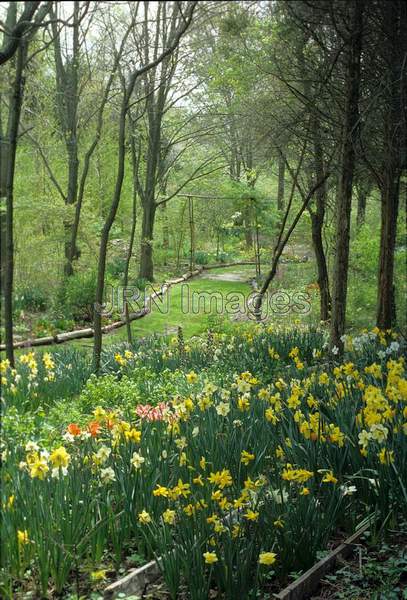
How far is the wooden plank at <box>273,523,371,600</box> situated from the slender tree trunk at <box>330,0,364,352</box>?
2.99 metres

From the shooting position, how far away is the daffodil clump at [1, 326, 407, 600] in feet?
6.89

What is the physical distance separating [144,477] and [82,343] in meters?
6.82

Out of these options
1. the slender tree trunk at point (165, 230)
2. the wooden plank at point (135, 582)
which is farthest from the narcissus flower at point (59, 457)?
the slender tree trunk at point (165, 230)

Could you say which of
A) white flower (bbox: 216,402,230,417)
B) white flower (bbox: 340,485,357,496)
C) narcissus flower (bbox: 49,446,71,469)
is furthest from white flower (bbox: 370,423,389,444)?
narcissus flower (bbox: 49,446,71,469)

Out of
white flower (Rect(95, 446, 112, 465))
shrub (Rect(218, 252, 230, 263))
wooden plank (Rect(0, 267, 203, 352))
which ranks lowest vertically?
wooden plank (Rect(0, 267, 203, 352))

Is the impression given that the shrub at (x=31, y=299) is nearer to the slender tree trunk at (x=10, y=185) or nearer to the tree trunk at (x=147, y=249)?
the tree trunk at (x=147, y=249)

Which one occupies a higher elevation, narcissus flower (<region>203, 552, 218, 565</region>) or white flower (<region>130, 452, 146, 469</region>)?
white flower (<region>130, 452, 146, 469</region>)

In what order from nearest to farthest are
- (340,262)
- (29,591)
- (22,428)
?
(29,591) → (22,428) → (340,262)

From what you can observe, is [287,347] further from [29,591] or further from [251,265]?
[251,265]

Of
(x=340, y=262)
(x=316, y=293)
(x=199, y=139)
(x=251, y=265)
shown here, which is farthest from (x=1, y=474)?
(x=251, y=265)

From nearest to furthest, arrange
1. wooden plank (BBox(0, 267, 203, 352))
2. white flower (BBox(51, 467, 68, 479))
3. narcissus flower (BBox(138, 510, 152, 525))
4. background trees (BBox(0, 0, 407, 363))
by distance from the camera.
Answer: narcissus flower (BBox(138, 510, 152, 525)), white flower (BBox(51, 467, 68, 479)), background trees (BBox(0, 0, 407, 363)), wooden plank (BBox(0, 267, 203, 352))

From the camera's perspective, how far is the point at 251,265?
21.0m

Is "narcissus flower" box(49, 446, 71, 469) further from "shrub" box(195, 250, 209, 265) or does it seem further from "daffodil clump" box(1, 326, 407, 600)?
"shrub" box(195, 250, 209, 265)

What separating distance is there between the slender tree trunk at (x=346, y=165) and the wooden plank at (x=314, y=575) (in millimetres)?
2993
